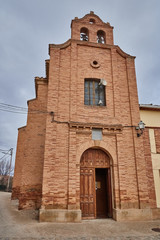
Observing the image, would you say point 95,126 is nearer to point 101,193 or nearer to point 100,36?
point 101,193

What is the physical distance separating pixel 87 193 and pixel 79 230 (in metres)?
2.03

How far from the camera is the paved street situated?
5.44 m

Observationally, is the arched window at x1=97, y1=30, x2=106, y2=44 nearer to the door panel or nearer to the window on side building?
the window on side building

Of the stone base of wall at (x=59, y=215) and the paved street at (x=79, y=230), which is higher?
the stone base of wall at (x=59, y=215)

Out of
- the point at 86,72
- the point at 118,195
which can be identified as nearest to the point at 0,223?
the point at 118,195

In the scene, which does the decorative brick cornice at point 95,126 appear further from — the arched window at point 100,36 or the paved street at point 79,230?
the arched window at point 100,36

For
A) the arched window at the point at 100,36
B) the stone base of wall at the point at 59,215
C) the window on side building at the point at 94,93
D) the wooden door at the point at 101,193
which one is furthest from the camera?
the arched window at the point at 100,36

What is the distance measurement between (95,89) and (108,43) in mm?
3471

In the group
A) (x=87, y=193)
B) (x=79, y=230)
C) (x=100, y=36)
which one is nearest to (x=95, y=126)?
(x=87, y=193)

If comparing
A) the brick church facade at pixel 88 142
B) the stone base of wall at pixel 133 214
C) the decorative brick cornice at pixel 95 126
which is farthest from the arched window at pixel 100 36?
the stone base of wall at pixel 133 214

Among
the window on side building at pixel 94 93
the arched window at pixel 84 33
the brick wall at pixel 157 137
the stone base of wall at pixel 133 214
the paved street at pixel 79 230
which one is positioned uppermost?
the arched window at pixel 84 33

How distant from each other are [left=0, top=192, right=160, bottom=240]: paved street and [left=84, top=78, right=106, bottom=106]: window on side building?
5666 millimetres

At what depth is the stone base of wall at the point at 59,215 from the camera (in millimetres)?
7016

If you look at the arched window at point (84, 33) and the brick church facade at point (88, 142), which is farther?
the arched window at point (84, 33)
